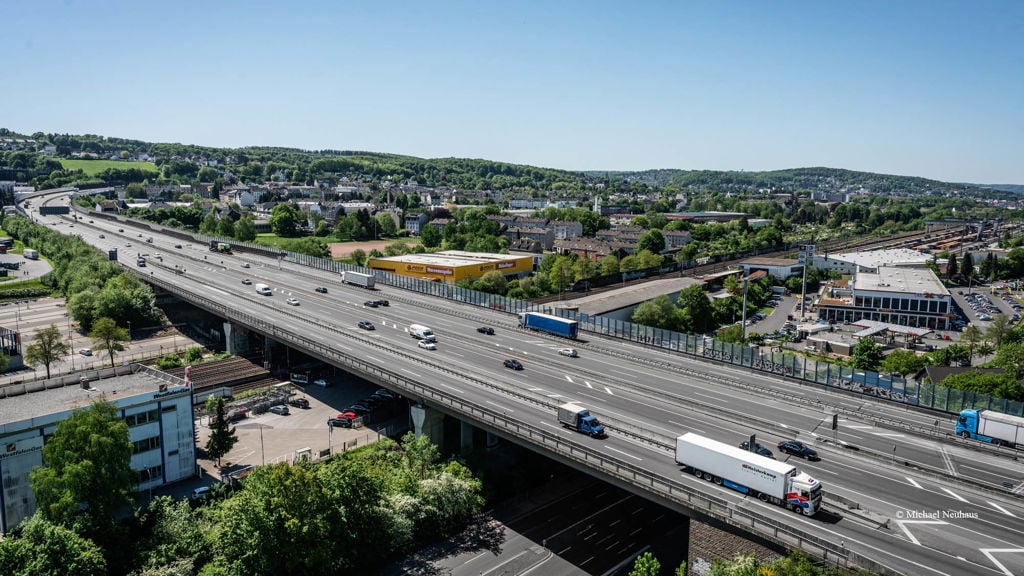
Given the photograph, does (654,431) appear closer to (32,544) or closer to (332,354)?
(332,354)

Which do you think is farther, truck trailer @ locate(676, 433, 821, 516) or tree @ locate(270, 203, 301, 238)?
tree @ locate(270, 203, 301, 238)

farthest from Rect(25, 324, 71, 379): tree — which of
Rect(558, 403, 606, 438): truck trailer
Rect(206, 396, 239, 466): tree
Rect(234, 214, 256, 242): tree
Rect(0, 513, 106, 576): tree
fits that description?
Rect(234, 214, 256, 242): tree

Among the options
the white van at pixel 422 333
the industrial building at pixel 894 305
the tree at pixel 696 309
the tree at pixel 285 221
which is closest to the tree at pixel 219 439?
the white van at pixel 422 333

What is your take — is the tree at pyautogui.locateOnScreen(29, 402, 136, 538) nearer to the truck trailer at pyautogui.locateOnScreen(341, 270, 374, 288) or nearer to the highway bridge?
the highway bridge

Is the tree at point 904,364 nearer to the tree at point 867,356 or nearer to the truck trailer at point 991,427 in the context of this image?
the tree at point 867,356

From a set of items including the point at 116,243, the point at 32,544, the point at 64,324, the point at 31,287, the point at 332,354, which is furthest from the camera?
the point at 116,243

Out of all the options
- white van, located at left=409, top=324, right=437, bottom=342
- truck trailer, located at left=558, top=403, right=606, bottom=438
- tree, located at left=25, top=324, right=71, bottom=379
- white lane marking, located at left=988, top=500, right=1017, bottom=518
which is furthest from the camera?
tree, located at left=25, top=324, right=71, bottom=379

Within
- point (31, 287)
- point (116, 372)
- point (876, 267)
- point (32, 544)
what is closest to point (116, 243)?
point (31, 287)
